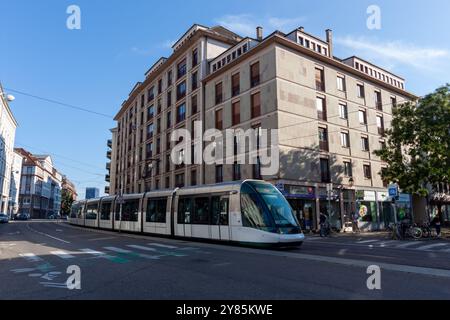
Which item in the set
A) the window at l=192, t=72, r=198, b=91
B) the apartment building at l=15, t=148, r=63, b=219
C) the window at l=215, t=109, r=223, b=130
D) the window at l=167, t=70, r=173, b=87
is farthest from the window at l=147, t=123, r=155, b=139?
the apartment building at l=15, t=148, r=63, b=219

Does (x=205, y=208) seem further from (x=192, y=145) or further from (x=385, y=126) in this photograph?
(x=385, y=126)

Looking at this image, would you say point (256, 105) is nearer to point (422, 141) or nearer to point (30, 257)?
point (422, 141)

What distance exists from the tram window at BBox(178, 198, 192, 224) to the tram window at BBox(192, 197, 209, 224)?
450mm

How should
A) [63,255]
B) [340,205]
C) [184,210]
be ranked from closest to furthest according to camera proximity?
[63,255] → [184,210] → [340,205]

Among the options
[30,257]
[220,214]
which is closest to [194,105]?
[220,214]

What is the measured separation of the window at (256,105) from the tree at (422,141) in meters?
9.71

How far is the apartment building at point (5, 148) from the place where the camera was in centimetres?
6201

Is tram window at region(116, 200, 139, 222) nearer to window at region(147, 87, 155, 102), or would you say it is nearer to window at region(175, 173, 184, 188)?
window at region(175, 173, 184, 188)

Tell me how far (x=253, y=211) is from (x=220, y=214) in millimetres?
1974

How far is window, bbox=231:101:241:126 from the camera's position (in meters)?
29.8

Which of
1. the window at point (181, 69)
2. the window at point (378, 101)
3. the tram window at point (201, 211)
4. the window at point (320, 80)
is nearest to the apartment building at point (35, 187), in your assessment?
the window at point (181, 69)

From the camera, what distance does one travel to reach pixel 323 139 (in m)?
29.8
